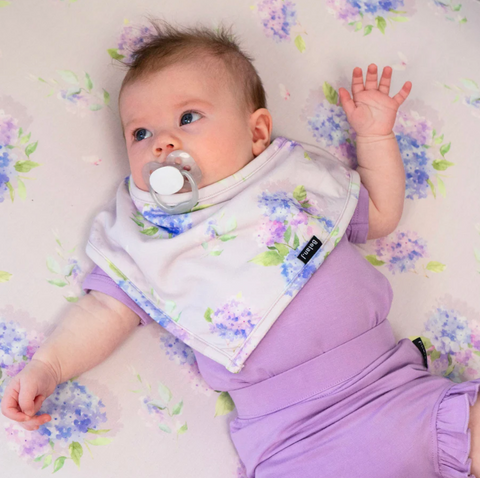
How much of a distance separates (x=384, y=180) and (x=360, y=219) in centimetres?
11

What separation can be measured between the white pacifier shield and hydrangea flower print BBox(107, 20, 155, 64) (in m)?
0.39

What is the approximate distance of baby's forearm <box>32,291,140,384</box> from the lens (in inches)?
42.6

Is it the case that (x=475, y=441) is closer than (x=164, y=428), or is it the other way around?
(x=475, y=441)

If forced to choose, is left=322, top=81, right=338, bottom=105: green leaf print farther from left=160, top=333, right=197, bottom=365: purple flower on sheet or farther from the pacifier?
left=160, top=333, right=197, bottom=365: purple flower on sheet

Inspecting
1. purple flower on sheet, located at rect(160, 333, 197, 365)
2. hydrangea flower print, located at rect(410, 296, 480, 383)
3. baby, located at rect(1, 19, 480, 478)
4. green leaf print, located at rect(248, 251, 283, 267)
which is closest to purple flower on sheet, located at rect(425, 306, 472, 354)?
hydrangea flower print, located at rect(410, 296, 480, 383)

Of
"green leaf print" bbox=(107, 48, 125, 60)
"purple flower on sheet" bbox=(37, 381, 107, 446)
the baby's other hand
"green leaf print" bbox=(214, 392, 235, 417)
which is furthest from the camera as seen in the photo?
"green leaf print" bbox=(107, 48, 125, 60)

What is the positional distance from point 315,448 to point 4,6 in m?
1.17

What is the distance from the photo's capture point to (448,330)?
129 cm

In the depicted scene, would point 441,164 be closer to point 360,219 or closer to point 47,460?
point 360,219

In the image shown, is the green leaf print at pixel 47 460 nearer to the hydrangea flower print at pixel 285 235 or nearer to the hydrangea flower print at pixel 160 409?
the hydrangea flower print at pixel 160 409

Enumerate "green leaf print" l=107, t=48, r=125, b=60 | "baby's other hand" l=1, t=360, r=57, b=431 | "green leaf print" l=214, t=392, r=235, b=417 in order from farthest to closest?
"green leaf print" l=107, t=48, r=125, b=60 < "green leaf print" l=214, t=392, r=235, b=417 < "baby's other hand" l=1, t=360, r=57, b=431

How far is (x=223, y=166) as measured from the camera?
1133mm

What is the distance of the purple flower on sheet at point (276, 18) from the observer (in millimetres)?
1388

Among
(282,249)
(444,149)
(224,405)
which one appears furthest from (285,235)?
(444,149)
